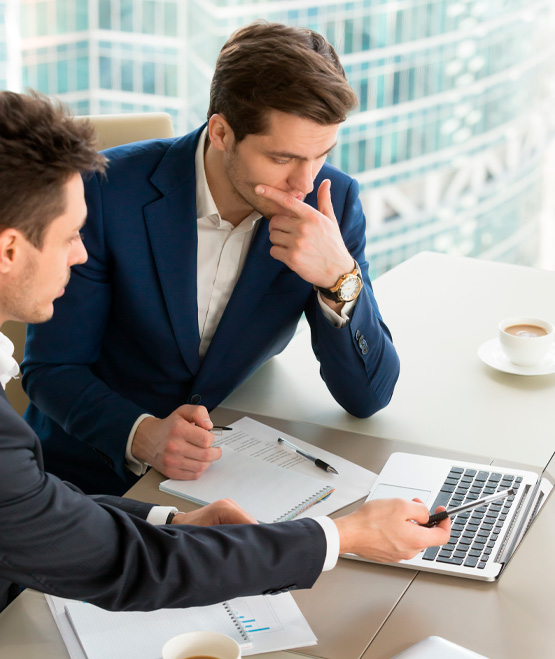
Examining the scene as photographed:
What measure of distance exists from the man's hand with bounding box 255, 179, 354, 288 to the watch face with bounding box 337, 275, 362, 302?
0.06ft

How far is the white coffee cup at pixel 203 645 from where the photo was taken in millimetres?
828

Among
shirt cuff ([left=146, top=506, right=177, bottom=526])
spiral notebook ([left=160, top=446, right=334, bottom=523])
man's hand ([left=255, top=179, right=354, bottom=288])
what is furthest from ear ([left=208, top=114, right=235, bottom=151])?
shirt cuff ([left=146, top=506, right=177, bottom=526])

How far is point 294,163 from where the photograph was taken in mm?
1477

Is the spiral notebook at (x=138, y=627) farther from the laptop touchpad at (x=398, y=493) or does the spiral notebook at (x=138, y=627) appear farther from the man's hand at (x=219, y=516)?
the laptop touchpad at (x=398, y=493)

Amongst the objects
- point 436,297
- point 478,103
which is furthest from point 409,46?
point 436,297

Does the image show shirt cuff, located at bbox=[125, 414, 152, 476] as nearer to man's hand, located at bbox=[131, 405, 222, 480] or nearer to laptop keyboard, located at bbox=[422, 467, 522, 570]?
man's hand, located at bbox=[131, 405, 222, 480]

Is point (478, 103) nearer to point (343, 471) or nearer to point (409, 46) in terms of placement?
point (409, 46)

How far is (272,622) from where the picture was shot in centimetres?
99

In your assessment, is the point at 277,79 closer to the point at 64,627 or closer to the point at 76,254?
the point at 76,254

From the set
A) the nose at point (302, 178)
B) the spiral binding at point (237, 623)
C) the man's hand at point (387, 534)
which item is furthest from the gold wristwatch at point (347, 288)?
the spiral binding at point (237, 623)

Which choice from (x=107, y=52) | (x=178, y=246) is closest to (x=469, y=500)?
(x=178, y=246)

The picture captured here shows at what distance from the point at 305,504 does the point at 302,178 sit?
59cm

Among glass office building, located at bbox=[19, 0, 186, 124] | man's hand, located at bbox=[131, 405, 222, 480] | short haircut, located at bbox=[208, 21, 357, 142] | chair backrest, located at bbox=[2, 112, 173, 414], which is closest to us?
man's hand, located at bbox=[131, 405, 222, 480]

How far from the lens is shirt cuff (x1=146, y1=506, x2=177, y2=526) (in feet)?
3.77
